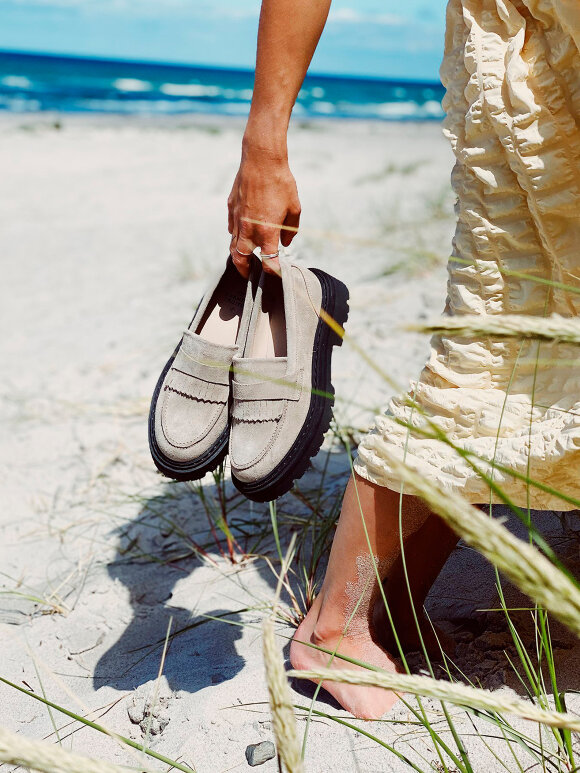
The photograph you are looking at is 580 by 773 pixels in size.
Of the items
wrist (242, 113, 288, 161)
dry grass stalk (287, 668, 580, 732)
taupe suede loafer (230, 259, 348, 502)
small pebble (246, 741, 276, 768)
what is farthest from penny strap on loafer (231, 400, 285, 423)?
dry grass stalk (287, 668, 580, 732)

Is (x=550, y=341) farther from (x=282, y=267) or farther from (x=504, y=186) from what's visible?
(x=282, y=267)

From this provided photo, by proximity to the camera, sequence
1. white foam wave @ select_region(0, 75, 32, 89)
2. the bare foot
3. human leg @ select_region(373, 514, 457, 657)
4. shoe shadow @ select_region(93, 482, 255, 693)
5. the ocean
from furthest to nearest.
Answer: white foam wave @ select_region(0, 75, 32, 89) → the ocean → shoe shadow @ select_region(93, 482, 255, 693) → human leg @ select_region(373, 514, 457, 657) → the bare foot

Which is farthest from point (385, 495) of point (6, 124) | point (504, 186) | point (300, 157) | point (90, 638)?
point (6, 124)

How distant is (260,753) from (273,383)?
1.99ft

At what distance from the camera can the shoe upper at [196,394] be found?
1279mm

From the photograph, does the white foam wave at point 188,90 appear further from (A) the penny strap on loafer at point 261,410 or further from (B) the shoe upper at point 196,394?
(A) the penny strap on loafer at point 261,410

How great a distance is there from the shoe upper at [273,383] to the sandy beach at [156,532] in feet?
0.48

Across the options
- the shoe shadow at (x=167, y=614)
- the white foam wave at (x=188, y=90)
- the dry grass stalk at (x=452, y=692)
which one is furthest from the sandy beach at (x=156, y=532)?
the white foam wave at (x=188, y=90)

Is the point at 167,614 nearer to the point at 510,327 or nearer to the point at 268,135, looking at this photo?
the point at 268,135

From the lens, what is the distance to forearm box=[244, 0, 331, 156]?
110 centimetres

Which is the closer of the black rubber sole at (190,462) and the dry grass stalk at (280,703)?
the dry grass stalk at (280,703)

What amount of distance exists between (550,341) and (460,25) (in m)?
0.76

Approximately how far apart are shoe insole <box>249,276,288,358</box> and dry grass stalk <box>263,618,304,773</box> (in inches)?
37.8

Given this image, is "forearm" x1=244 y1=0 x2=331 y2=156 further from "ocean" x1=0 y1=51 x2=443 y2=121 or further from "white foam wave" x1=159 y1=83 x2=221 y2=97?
"white foam wave" x1=159 y1=83 x2=221 y2=97
